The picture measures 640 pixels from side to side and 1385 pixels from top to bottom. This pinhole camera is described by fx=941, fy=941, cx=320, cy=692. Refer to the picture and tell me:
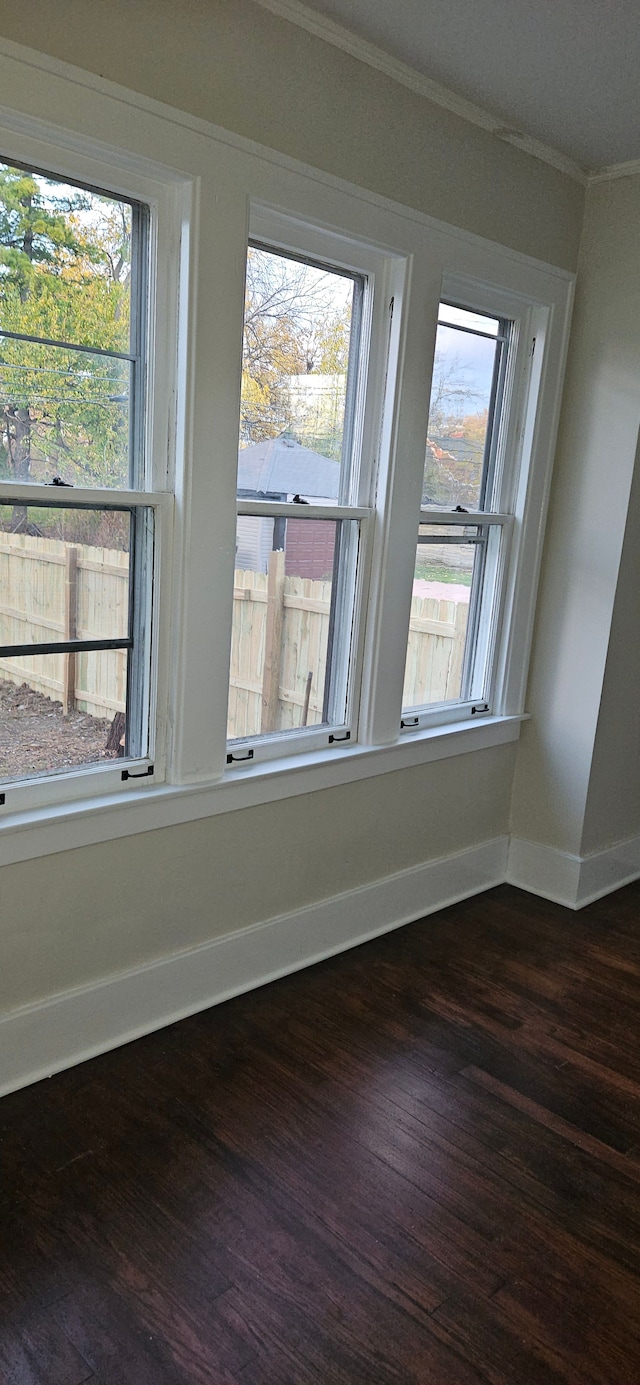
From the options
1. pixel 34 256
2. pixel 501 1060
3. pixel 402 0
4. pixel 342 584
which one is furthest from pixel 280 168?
pixel 501 1060

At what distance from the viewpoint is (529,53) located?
2.39 metres

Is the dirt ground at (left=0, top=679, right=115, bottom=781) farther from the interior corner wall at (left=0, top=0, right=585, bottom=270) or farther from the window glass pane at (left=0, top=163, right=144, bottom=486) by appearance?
the interior corner wall at (left=0, top=0, right=585, bottom=270)

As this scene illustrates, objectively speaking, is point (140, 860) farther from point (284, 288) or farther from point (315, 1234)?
point (284, 288)

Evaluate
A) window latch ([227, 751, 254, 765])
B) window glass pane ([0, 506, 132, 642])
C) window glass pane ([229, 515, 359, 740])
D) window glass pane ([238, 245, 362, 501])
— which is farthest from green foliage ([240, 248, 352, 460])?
window latch ([227, 751, 254, 765])

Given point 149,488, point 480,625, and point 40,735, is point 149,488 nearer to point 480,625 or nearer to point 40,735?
point 40,735

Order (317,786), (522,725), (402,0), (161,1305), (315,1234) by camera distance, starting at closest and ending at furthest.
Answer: (161,1305) → (315,1234) → (402,0) → (317,786) → (522,725)

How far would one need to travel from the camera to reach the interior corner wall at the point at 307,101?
196 centimetres

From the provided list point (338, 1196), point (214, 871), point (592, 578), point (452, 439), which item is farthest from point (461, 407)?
point (338, 1196)

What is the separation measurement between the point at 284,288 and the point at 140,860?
155 cm

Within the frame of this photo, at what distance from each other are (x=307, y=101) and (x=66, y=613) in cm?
141

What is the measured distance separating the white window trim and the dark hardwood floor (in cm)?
65

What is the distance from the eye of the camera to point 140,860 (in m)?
2.44

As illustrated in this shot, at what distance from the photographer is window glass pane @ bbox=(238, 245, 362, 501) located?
2.47m

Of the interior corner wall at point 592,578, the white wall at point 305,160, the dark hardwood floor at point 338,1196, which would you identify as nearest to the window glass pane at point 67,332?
the white wall at point 305,160
